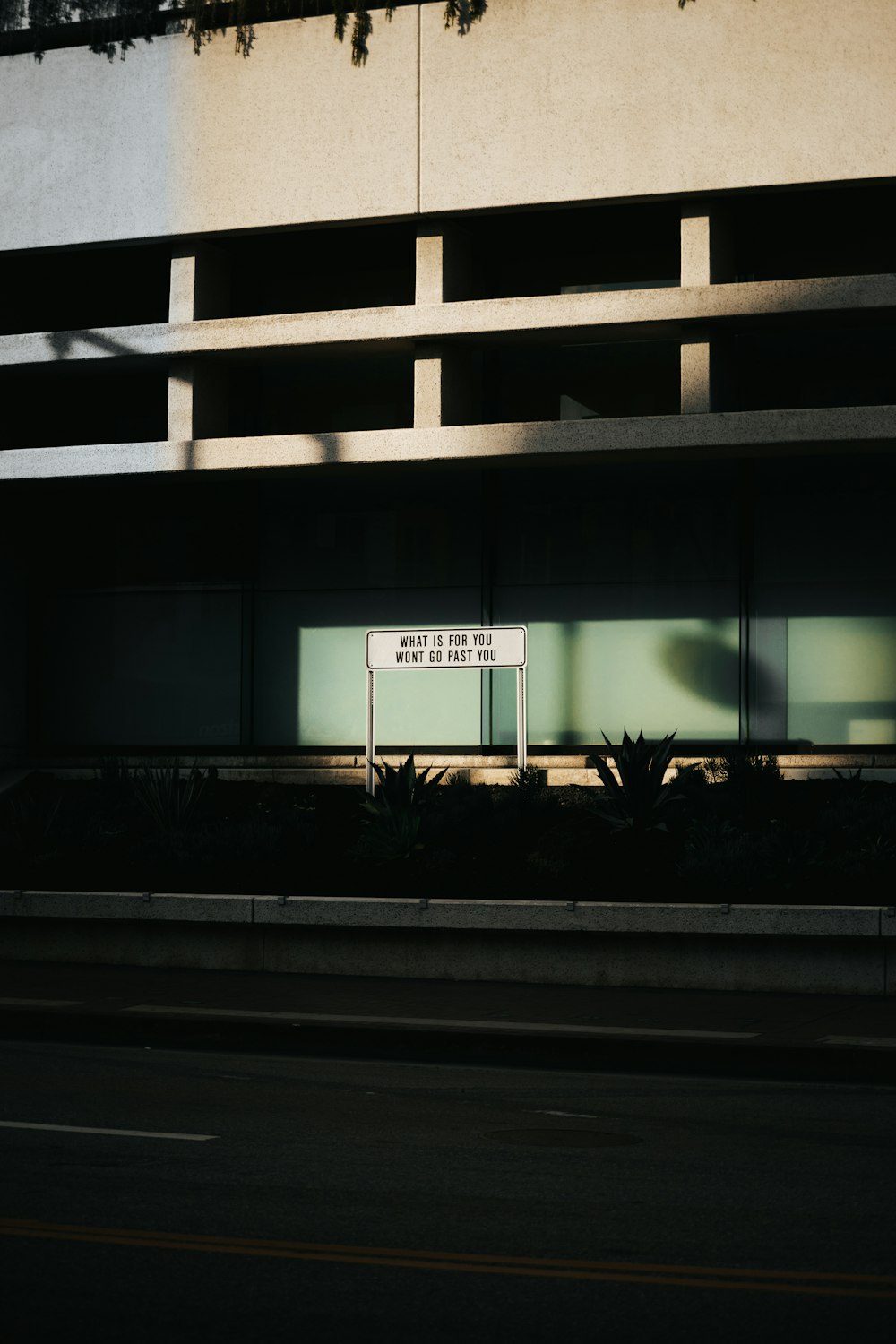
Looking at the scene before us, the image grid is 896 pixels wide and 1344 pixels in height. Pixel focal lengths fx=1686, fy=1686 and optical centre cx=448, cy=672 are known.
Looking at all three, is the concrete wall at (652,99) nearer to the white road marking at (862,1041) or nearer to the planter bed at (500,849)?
the planter bed at (500,849)

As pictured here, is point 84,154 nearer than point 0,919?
No

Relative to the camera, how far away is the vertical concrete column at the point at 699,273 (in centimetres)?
2017

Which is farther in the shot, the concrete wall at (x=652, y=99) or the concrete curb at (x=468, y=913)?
the concrete wall at (x=652, y=99)

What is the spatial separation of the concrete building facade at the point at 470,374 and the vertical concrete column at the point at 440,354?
6 centimetres

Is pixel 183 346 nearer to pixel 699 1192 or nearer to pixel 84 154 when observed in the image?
pixel 84 154

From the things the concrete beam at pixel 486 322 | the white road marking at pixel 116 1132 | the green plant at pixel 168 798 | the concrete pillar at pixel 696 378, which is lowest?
the white road marking at pixel 116 1132

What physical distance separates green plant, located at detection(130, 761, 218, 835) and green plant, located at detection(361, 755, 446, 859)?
199 cm

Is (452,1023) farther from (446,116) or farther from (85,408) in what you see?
(85,408)

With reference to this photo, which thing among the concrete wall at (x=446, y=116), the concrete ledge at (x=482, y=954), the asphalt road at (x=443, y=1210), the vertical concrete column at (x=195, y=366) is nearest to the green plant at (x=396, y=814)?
the concrete ledge at (x=482, y=954)

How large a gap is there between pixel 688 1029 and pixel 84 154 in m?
15.7

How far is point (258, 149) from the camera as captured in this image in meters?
21.6

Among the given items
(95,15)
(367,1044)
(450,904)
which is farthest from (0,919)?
(95,15)

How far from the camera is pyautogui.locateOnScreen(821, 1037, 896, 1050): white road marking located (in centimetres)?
1073

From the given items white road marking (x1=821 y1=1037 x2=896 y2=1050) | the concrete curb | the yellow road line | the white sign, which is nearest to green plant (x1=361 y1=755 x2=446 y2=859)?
the white sign
